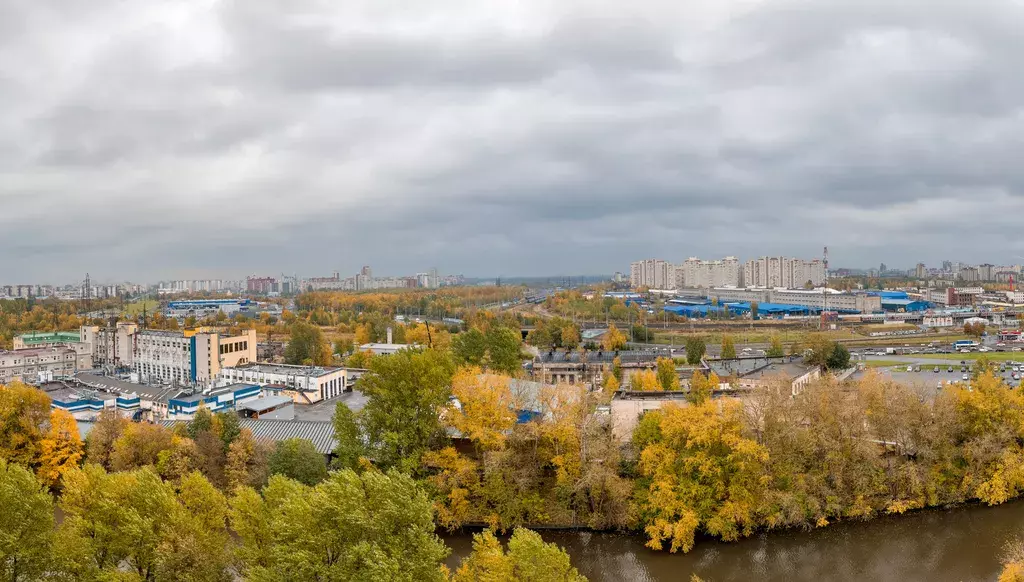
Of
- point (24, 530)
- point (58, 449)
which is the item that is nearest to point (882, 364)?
point (58, 449)

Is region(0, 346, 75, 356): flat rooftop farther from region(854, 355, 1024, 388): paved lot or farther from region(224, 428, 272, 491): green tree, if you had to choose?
region(854, 355, 1024, 388): paved lot

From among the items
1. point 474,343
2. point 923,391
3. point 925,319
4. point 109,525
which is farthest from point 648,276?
point 109,525

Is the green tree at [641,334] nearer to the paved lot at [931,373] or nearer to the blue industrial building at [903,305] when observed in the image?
the paved lot at [931,373]

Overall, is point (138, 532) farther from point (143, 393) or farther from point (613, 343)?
point (613, 343)

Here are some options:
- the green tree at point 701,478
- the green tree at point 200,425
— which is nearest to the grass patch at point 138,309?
the green tree at point 200,425

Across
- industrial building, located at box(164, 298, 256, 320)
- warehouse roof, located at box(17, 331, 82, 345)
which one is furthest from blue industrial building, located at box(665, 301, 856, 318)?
warehouse roof, located at box(17, 331, 82, 345)
